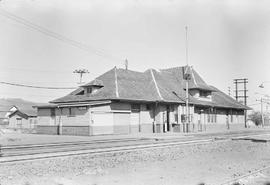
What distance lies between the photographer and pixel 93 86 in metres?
38.0

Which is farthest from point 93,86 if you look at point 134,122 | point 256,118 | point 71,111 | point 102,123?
point 256,118

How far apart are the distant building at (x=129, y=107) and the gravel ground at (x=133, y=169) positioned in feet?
58.3

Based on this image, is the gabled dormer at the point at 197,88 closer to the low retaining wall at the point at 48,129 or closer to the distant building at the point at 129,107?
the distant building at the point at 129,107

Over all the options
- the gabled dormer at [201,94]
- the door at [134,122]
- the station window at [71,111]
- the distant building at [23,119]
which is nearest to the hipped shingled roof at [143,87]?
the gabled dormer at [201,94]

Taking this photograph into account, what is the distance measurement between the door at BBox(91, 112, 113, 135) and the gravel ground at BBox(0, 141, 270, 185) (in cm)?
1702

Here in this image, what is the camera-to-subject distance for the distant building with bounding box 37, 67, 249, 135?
3406 cm

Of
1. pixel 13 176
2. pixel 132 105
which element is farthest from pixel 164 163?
pixel 132 105

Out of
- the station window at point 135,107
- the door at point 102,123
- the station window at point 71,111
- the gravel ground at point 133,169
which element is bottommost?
the gravel ground at point 133,169

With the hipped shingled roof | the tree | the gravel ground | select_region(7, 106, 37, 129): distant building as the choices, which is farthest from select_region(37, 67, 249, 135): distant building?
the tree

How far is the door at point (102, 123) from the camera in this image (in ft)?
109

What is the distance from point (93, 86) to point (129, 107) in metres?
5.08

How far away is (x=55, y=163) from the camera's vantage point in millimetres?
12547

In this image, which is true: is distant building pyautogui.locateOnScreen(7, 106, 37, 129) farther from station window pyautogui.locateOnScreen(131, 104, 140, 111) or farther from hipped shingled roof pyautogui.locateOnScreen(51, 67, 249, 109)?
station window pyautogui.locateOnScreen(131, 104, 140, 111)

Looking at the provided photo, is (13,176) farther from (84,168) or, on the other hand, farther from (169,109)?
(169,109)
